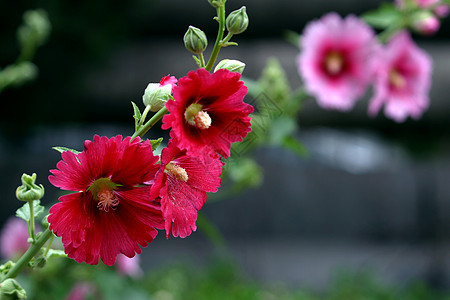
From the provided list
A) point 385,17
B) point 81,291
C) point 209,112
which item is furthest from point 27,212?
point 385,17

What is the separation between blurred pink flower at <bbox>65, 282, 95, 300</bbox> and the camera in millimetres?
943

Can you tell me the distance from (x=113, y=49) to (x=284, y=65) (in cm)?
84

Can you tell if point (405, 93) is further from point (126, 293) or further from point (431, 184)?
point (431, 184)

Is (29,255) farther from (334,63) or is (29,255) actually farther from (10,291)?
(334,63)

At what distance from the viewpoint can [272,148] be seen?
3410 millimetres

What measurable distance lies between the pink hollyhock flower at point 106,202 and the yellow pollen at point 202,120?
37mm

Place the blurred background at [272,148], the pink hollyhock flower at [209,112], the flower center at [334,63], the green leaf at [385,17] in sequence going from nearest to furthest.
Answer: the pink hollyhock flower at [209,112] < the green leaf at [385,17] < the flower center at [334,63] < the blurred background at [272,148]

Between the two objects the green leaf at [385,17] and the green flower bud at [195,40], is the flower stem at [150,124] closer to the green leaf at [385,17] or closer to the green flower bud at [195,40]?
the green flower bud at [195,40]

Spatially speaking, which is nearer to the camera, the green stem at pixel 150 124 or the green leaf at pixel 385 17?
the green stem at pixel 150 124

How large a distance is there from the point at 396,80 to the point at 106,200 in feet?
2.77

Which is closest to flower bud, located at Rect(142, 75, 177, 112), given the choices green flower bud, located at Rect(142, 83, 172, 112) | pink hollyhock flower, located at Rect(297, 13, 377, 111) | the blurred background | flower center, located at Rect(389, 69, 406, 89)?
green flower bud, located at Rect(142, 83, 172, 112)

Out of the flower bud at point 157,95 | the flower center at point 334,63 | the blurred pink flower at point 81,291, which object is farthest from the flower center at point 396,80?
the flower bud at point 157,95

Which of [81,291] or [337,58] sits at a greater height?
A: [337,58]

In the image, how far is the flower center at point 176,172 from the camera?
34 cm
